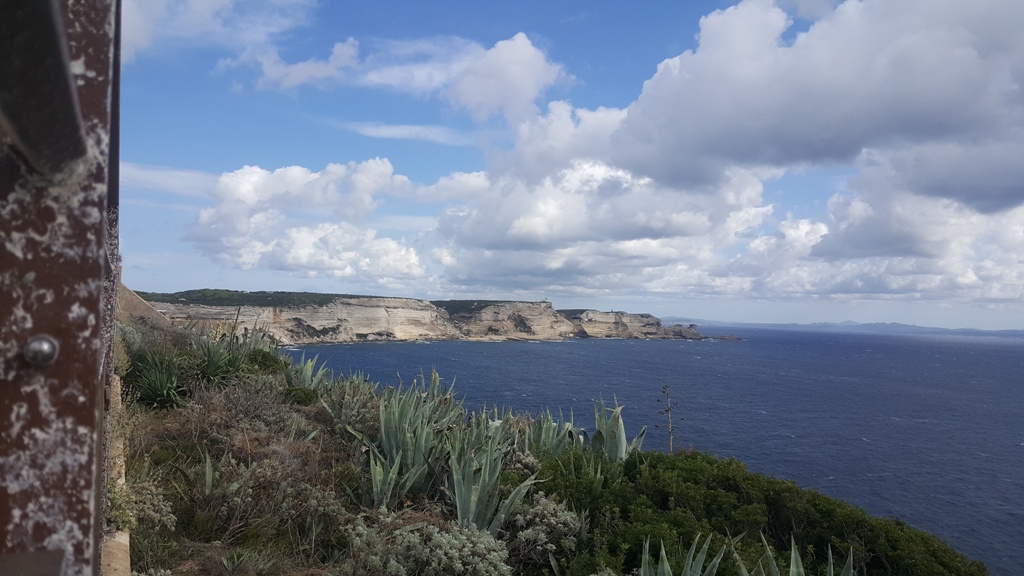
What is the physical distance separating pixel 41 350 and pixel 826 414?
5473cm

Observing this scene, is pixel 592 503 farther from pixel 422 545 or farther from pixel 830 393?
pixel 830 393

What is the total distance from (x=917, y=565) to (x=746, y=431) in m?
36.3

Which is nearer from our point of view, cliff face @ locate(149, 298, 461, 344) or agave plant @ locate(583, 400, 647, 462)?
agave plant @ locate(583, 400, 647, 462)

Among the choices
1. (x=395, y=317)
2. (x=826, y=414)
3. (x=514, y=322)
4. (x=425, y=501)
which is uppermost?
(x=425, y=501)

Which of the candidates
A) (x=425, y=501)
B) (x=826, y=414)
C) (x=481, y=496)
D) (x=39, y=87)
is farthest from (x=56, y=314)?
(x=826, y=414)

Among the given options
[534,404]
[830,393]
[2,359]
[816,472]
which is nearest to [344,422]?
[2,359]

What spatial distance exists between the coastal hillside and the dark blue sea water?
4.87 meters

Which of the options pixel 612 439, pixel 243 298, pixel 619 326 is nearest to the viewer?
pixel 612 439

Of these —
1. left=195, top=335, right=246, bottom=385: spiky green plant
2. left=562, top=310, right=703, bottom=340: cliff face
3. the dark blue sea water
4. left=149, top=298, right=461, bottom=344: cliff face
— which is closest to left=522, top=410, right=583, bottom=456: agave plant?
the dark blue sea water

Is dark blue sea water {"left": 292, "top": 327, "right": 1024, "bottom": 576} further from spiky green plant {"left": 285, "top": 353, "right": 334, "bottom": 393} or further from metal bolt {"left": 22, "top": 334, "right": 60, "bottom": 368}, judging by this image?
metal bolt {"left": 22, "top": 334, "right": 60, "bottom": 368}

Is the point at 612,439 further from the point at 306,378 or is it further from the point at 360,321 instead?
the point at 360,321

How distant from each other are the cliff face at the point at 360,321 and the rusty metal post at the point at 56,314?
235 ft

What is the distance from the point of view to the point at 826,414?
4856 centimetres

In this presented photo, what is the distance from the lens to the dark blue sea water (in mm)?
26953
